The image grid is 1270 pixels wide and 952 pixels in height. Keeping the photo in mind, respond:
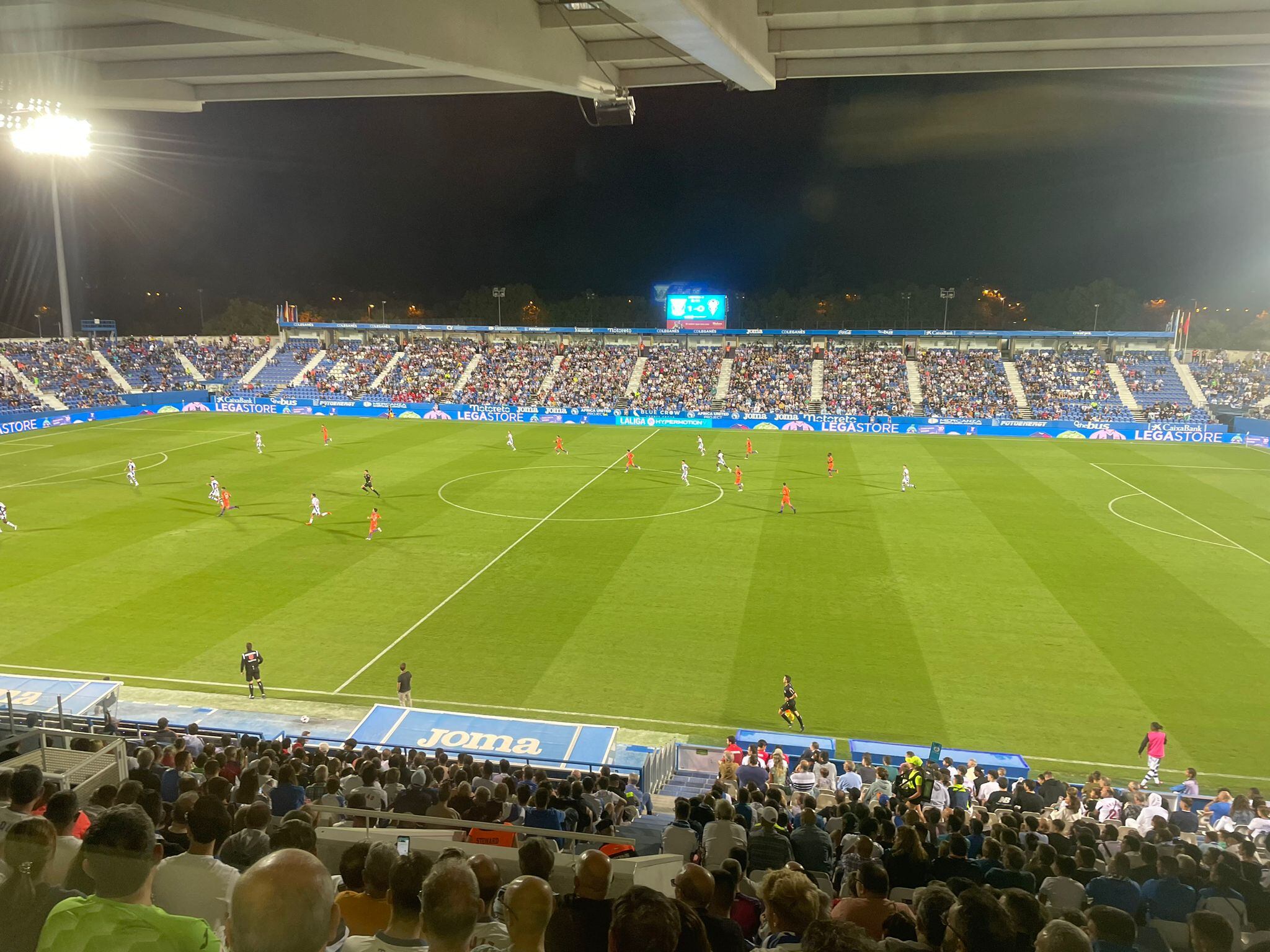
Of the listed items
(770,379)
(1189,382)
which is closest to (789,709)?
(770,379)

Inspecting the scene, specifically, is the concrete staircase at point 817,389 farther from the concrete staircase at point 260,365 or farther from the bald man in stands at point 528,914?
the bald man in stands at point 528,914

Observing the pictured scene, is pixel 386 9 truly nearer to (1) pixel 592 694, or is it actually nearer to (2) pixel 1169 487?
(1) pixel 592 694

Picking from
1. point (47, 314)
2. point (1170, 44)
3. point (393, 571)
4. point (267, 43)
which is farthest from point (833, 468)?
point (47, 314)

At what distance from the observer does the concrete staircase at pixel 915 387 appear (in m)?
60.1

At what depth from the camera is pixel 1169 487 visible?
3647 centimetres

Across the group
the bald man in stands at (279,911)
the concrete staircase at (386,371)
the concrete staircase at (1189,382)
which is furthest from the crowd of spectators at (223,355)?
the concrete staircase at (1189,382)

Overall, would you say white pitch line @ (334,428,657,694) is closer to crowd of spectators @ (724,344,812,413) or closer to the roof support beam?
the roof support beam

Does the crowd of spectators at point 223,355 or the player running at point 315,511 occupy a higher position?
the crowd of spectators at point 223,355

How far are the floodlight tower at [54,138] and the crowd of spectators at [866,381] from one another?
49040 millimetres

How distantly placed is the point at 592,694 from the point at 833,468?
26.5 metres

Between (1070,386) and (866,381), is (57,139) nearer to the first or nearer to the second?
(866,381)

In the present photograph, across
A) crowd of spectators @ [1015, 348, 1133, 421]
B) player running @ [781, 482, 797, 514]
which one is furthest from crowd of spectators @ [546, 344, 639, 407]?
player running @ [781, 482, 797, 514]

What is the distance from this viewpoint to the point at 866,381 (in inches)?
2539

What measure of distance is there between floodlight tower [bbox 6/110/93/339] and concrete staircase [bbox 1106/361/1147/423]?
62.4m
